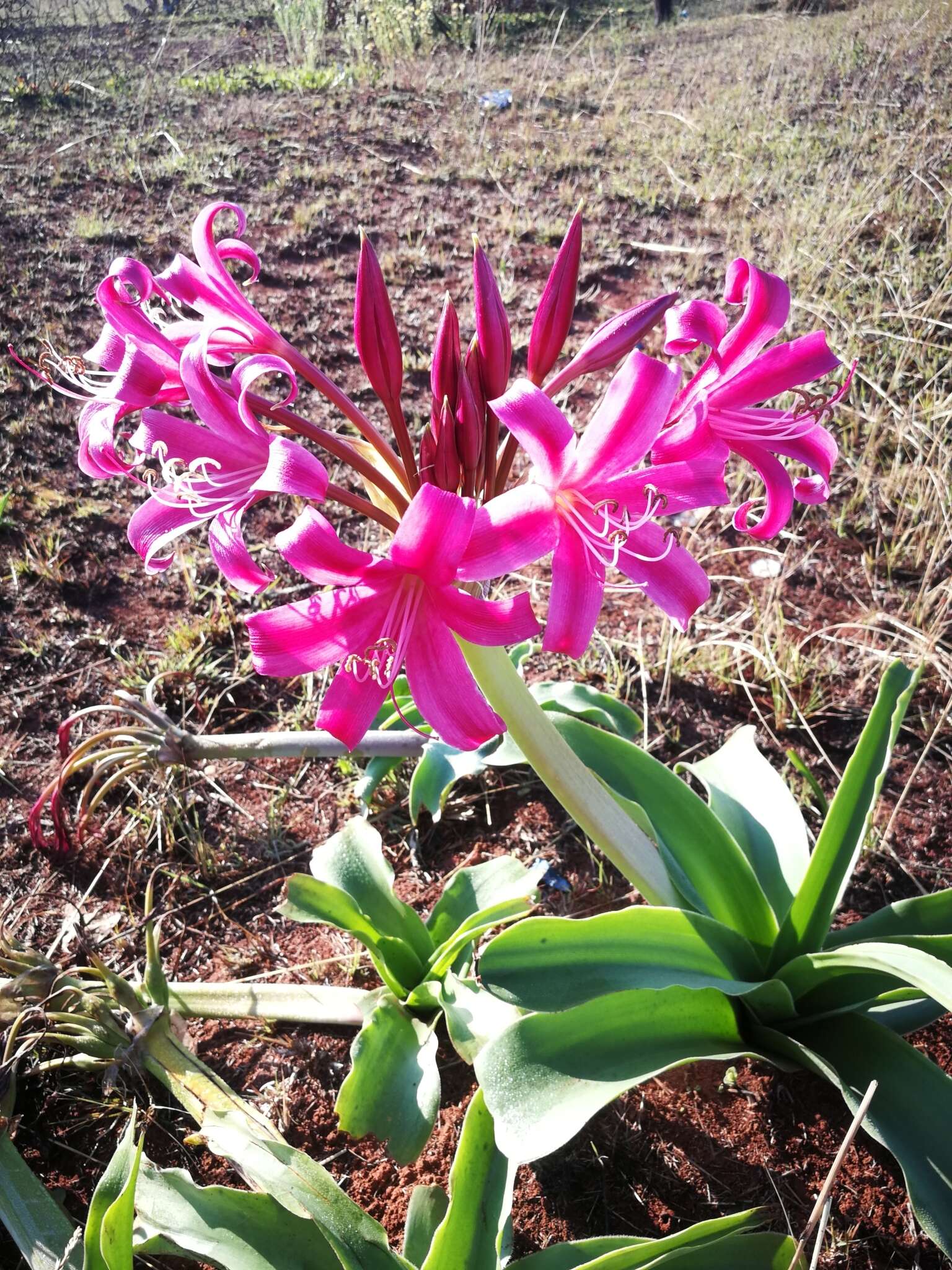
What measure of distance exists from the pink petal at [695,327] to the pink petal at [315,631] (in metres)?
0.62

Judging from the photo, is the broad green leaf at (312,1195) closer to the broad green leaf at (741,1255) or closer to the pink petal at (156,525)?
the broad green leaf at (741,1255)

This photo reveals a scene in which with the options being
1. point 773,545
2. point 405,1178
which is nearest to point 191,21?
point 773,545

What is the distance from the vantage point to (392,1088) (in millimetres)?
1651

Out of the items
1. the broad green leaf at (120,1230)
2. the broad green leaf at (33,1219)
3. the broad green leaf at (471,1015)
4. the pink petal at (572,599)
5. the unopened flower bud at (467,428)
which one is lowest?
the broad green leaf at (33,1219)

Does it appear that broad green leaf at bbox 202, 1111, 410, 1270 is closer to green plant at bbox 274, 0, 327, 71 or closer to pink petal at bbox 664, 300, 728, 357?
pink petal at bbox 664, 300, 728, 357

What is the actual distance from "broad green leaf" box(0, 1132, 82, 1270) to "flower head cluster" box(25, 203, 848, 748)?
113cm

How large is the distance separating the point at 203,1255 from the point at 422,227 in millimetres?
5773

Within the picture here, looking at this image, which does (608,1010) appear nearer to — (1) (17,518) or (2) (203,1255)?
(2) (203,1255)

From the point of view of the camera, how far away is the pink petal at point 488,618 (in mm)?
1142

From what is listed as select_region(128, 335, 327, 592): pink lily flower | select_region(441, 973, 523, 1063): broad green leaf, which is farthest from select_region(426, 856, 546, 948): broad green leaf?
select_region(128, 335, 327, 592): pink lily flower

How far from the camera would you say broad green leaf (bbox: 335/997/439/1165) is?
1.60 metres

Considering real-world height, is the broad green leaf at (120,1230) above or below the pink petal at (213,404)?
below

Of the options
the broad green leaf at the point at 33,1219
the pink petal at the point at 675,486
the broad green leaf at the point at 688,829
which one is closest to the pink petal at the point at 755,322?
the pink petal at the point at 675,486

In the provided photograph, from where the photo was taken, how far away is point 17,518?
11.6ft
